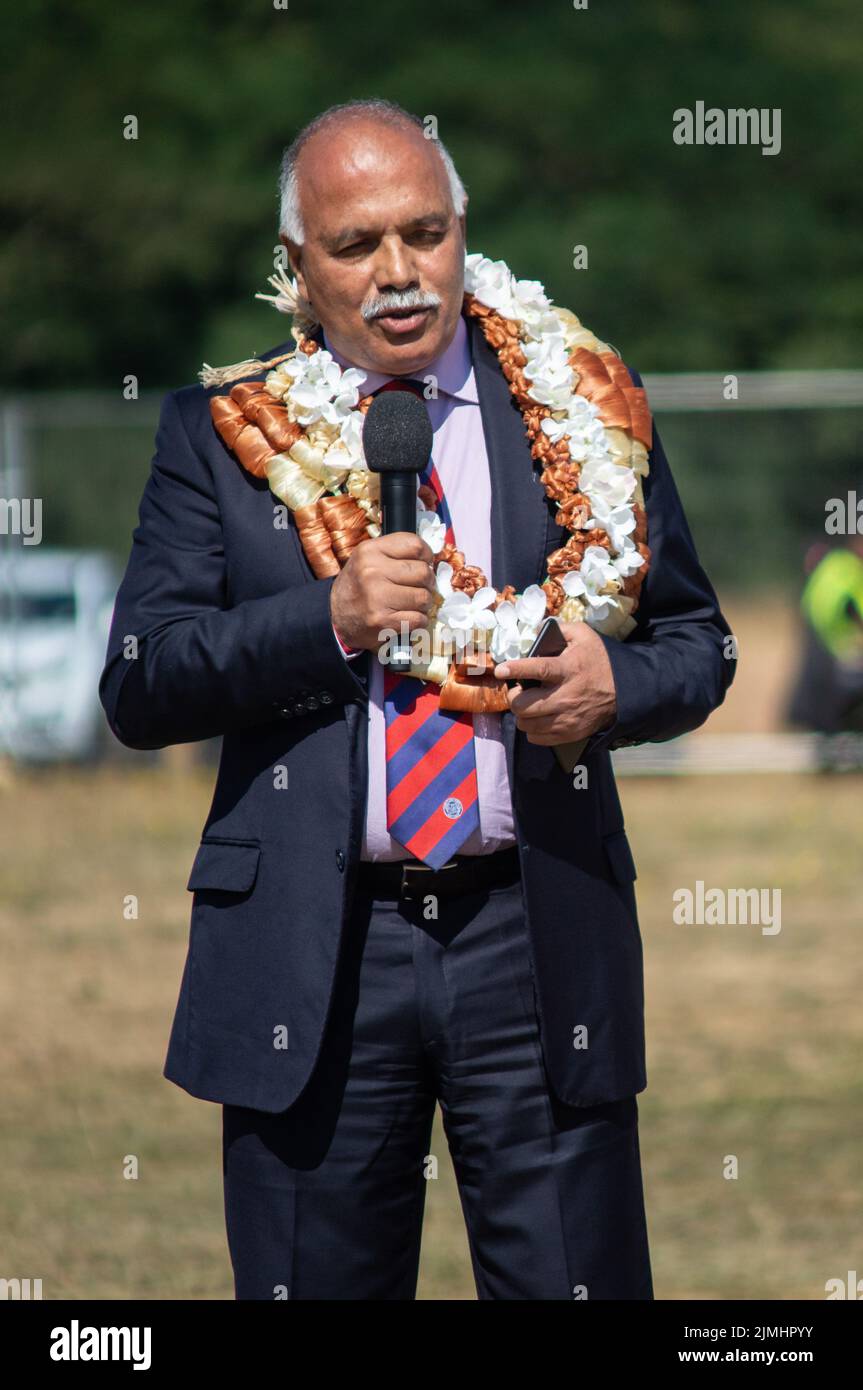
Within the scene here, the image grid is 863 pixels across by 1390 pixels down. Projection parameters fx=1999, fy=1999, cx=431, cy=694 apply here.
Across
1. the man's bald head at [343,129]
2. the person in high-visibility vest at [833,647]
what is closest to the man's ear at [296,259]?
the man's bald head at [343,129]

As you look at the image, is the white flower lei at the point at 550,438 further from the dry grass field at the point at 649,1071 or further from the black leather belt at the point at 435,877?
the dry grass field at the point at 649,1071

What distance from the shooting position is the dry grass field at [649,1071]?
5.38m

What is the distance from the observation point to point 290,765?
121 inches

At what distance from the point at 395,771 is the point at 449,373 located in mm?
673

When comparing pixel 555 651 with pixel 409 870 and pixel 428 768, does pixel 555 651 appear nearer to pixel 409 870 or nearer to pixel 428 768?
pixel 428 768

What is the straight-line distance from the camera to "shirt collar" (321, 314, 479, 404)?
10.6 feet

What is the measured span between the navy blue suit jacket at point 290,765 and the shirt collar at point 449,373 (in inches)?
1.7

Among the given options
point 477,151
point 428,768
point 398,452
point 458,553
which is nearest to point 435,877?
point 428,768

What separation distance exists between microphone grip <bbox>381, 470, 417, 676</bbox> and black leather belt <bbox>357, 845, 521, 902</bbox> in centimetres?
32

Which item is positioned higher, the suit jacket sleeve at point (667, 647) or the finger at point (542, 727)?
the suit jacket sleeve at point (667, 647)

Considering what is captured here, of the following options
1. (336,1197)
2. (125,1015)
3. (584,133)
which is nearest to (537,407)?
(336,1197)

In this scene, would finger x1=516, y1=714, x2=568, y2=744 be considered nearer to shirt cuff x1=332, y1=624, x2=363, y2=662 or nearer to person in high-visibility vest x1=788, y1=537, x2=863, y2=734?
shirt cuff x1=332, y1=624, x2=363, y2=662

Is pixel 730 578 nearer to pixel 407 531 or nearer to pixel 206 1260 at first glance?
pixel 206 1260

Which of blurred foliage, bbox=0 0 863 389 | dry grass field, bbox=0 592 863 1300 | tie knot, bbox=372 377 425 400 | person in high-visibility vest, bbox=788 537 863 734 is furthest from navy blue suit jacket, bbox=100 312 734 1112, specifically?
blurred foliage, bbox=0 0 863 389
